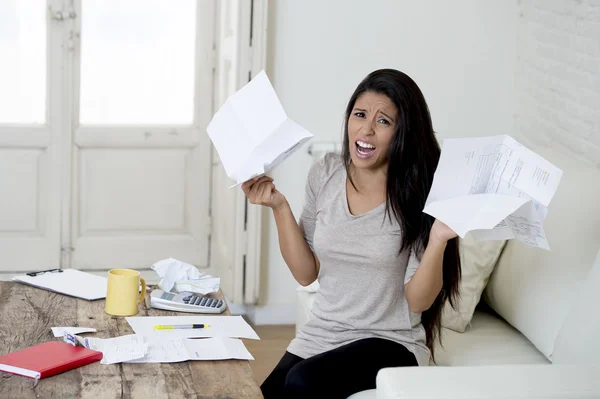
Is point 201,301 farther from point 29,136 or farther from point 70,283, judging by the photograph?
point 29,136

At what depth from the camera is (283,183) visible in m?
3.56

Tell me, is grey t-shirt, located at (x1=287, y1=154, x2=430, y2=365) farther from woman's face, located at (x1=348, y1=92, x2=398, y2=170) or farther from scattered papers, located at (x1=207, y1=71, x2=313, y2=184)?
scattered papers, located at (x1=207, y1=71, x2=313, y2=184)

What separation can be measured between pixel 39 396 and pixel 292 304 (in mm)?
2234

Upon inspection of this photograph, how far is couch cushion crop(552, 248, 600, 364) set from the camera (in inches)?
77.0

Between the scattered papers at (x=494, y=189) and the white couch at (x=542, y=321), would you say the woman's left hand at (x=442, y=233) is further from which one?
the white couch at (x=542, y=321)

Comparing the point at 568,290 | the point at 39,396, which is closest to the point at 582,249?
the point at 568,290

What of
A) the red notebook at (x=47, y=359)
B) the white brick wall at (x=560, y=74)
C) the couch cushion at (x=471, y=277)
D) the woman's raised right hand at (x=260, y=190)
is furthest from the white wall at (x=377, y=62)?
the red notebook at (x=47, y=359)

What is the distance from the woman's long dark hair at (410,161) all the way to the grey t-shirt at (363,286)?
42mm

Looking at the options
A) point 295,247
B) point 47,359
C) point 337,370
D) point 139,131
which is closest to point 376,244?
point 295,247

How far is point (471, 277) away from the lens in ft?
8.18

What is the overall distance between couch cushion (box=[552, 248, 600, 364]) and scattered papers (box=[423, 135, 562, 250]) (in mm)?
326

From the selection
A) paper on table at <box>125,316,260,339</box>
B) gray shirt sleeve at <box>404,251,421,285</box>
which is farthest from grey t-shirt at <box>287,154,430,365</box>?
paper on table at <box>125,316,260,339</box>

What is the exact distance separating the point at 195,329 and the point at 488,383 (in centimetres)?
64

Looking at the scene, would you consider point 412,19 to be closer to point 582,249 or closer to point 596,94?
point 596,94
